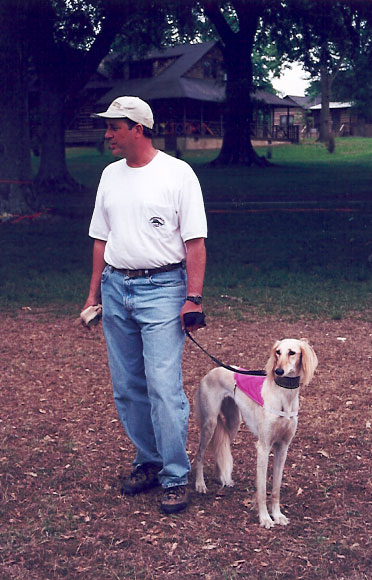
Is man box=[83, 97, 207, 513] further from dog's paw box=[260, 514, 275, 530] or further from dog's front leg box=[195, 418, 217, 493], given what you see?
dog's paw box=[260, 514, 275, 530]

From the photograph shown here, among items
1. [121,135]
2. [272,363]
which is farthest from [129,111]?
[272,363]

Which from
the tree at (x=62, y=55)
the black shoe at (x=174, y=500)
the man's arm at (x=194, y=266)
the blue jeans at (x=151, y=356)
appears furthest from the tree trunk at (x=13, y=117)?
the black shoe at (x=174, y=500)

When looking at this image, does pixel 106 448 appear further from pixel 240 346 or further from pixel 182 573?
pixel 240 346

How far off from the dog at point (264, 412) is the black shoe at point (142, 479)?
27 cm

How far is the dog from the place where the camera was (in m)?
4.22

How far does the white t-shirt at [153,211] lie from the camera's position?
14.1 feet

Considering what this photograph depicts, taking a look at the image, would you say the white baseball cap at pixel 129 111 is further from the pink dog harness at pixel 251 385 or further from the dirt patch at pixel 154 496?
the dirt patch at pixel 154 496

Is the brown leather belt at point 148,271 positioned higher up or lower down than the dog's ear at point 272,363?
higher up

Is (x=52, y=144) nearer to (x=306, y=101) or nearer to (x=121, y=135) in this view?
(x=121, y=135)

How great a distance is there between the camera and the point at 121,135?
14.1 feet

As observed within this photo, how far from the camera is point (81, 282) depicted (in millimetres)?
11953

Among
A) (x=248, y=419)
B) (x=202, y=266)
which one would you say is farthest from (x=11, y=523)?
(x=202, y=266)

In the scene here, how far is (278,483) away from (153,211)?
5.74 feet

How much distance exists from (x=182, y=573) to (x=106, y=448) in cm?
185
